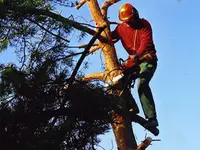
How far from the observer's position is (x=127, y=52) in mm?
5457

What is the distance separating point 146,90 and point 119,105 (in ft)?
3.03

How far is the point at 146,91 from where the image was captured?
5129 millimetres

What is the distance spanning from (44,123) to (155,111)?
1.77m

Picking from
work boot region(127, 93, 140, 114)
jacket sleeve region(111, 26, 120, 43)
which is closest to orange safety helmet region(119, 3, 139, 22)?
jacket sleeve region(111, 26, 120, 43)

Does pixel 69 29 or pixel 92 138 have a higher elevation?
pixel 69 29

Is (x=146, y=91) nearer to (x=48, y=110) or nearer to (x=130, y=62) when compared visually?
(x=130, y=62)

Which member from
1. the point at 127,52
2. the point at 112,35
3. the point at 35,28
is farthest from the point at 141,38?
the point at 35,28

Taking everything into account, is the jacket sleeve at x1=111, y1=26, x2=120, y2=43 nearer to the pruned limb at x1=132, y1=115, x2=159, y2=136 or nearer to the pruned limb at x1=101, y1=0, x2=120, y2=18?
the pruned limb at x1=101, y1=0, x2=120, y2=18

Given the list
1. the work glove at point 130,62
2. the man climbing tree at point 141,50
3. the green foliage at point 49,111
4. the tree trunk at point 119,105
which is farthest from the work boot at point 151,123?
the green foliage at point 49,111

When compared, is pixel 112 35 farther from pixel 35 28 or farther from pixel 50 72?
pixel 50 72

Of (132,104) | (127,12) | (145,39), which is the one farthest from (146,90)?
(127,12)

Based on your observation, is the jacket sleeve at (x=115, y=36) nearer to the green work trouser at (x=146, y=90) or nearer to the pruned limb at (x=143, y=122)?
the green work trouser at (x=146, y=90)

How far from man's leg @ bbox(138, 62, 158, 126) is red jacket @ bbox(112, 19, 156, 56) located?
169 mm

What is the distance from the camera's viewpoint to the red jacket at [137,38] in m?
5.17
